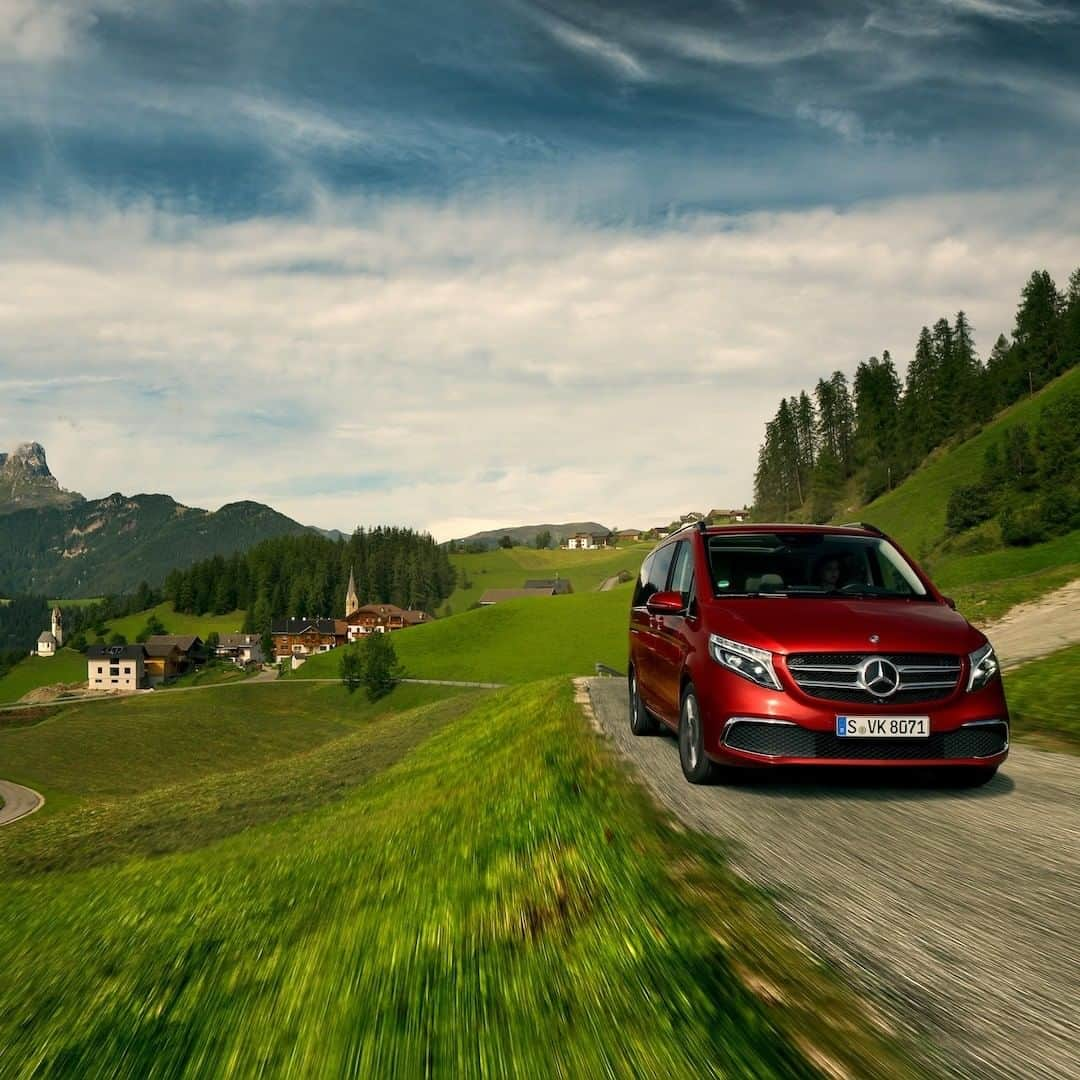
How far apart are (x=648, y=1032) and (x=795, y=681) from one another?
4.22m

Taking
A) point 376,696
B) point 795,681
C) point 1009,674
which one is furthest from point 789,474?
point 795,681

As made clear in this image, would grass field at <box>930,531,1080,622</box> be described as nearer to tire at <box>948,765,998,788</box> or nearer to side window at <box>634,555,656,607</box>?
side window at <box>634,555,656,607</box>

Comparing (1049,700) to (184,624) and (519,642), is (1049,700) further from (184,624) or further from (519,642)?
(184,624)

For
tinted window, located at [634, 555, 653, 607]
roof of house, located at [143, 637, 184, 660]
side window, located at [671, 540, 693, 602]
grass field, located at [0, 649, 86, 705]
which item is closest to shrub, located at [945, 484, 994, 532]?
tinted window, located at [634, 555, 653, 607]

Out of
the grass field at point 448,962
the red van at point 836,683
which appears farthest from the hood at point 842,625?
the grass field at point 448,962

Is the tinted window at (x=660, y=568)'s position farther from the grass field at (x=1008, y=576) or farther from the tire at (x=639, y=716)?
the grass field at (x=1008, y=576)

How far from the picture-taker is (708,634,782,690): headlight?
6.76 m

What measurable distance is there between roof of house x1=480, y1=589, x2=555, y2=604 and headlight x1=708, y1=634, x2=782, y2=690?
166855 mm

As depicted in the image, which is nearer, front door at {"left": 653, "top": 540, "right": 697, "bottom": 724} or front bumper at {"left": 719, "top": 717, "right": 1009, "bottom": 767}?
front bumper at {"left": 719, "top": 717, "right": 1009, "bottom": 767}

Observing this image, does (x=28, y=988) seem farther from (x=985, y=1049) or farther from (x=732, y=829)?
(x=985, y=1049)

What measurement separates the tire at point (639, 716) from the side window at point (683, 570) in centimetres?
185

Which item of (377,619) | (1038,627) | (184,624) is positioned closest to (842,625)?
(1038,627)

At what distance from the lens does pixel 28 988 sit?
4.76 metres

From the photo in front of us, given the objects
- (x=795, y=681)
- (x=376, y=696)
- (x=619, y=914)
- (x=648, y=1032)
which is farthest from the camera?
(x=376, y=696)
